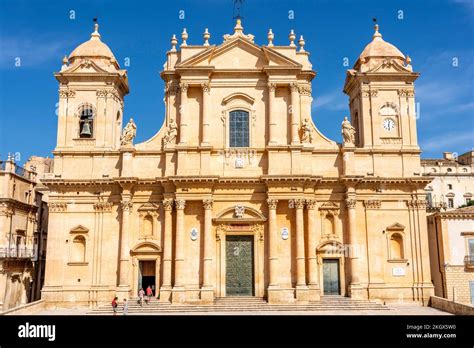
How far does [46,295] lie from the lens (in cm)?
2925

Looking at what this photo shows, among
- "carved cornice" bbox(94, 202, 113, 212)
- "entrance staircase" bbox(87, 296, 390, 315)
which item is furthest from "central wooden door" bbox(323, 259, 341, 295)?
"carved cornice" bbox(94, 202, 113, 212)

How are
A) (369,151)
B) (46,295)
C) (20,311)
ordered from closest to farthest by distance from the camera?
(20,311) < (46,295) < (369,151)

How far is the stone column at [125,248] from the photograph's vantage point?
1137 inches

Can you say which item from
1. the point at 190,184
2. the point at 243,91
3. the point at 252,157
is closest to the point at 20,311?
the point at 190,184

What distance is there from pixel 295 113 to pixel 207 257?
1005 cm

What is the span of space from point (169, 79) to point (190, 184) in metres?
7.27

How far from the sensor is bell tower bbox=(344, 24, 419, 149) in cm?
3177

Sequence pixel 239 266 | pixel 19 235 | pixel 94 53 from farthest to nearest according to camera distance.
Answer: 1. pixel 19 235
2. pixel 94 53
3. pixel 239 266

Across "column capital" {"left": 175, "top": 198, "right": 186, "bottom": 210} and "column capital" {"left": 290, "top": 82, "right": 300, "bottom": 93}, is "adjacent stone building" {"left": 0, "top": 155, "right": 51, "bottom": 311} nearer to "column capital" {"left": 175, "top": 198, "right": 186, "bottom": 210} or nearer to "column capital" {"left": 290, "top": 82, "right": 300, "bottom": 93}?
"column capital" {"left": 175, "top": 198, "right": 186, "bottom": 210}

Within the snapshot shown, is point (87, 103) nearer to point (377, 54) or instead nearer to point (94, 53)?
point (94, 53)

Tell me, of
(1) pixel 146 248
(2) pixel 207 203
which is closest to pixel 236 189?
(2) pixel 207 203

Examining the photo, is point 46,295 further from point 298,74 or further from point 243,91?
point 298,74

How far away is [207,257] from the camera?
95.1 ft

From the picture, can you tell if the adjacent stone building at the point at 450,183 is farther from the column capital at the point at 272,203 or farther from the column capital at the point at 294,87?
the column capital at the point at 272,203
